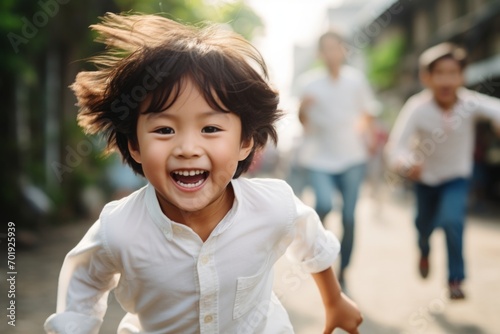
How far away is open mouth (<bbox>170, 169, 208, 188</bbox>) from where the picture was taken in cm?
207

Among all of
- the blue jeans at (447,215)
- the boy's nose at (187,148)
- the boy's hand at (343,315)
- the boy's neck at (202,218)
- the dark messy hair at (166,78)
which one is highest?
the dark messy hair at (166,78)

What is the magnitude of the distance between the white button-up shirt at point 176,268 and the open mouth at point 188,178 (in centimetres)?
16

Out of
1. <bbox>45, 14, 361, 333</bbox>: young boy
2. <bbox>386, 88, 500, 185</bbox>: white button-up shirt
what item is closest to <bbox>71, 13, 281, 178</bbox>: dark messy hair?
<bbox>45, 14, 361, 333</bbox>: young boy

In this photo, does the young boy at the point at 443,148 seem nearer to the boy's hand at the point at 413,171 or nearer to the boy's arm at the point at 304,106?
the boy's hand at the point at 413,171

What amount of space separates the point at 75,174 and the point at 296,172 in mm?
3405

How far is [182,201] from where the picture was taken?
81.7 inches

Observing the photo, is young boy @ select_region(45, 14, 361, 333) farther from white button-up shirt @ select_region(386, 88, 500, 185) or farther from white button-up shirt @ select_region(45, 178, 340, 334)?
white button-up shirt @ select_region(386, 88, 500, 185)

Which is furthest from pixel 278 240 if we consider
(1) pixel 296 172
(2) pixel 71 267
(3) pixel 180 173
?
(1) pixel 296 172

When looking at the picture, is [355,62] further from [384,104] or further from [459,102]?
[459,102]

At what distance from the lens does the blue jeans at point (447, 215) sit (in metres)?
4.70

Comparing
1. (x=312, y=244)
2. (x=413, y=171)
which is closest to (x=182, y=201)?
(x=312, y=244)

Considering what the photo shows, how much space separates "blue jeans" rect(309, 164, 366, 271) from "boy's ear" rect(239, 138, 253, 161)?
3011mm

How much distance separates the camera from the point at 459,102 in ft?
16.3

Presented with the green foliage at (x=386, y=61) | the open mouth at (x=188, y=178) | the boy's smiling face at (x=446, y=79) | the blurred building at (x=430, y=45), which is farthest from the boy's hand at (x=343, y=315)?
the green foliage at (x=386, y=61)
